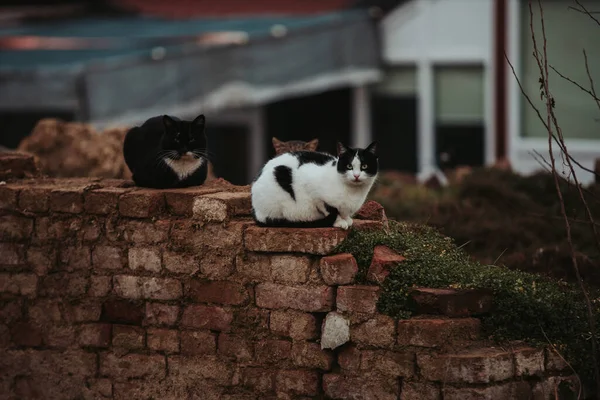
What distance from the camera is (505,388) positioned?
679 centimetres

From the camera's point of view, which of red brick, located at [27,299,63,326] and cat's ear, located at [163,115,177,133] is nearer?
cat's ear, located at [163,115,177,133]

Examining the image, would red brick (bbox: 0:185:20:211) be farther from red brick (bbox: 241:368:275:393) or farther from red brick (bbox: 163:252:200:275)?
red brick (bbox: 241:368:275:393)

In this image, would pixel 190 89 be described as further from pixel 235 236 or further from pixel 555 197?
pixel 235 236

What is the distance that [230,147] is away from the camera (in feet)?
64.4

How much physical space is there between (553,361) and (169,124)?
281 cm

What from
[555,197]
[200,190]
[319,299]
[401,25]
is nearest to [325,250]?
[319,299]

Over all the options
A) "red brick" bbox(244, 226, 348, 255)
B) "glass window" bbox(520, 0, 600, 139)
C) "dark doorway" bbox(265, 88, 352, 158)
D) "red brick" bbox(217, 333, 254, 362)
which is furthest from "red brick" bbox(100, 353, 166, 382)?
"dark doorway" bbox(265, 88, 352, 158)

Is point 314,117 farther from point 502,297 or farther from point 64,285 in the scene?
point 502,297

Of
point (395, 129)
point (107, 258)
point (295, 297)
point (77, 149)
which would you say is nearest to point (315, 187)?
point (295, 297)

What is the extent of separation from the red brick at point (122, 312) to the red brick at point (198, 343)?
36 cm

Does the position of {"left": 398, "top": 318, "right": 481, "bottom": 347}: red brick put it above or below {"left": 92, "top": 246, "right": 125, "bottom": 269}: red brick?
below

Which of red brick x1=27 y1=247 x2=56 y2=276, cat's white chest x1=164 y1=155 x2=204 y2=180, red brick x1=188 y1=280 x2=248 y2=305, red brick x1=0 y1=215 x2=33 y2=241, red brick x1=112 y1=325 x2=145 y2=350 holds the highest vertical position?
cat's white chest x1=164 y1=155 x2=204 y2=180

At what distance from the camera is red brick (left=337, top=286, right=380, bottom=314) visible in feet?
22.9

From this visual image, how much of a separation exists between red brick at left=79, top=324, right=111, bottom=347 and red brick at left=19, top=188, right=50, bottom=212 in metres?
0.85
